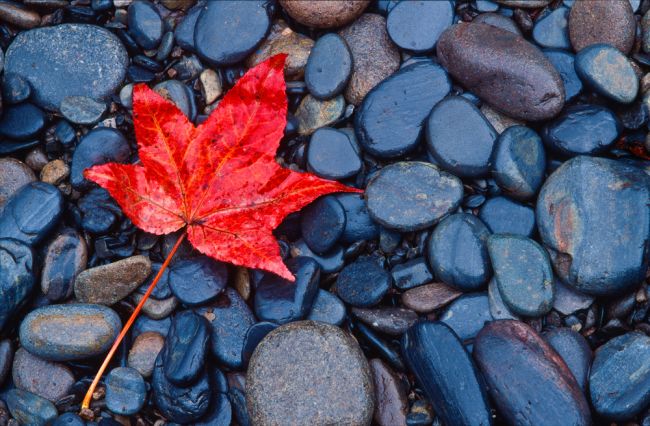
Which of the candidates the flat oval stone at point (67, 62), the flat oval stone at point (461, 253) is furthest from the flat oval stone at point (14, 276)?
the flat oval stone at point (461, 253)

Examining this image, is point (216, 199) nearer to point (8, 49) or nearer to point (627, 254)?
point (8, 49)

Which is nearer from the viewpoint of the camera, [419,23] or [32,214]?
[32,214]

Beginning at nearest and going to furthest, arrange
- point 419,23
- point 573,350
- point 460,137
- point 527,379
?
point 527,379
point 573,350
point 460,137
point 419,23

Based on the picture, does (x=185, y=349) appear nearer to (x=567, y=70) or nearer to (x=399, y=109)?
(x=399, y=109)

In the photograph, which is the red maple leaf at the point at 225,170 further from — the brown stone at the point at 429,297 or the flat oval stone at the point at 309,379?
the brown stone at the point at 429,297

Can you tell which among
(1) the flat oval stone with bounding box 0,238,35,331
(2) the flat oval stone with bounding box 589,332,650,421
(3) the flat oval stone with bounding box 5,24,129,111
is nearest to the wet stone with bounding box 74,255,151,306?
(1) the flat oval stone with bounding box 0,238,35,331

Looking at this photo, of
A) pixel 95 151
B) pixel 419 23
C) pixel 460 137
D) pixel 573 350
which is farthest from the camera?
pixel 419 23

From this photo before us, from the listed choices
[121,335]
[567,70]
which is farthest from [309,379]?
[567,70]
